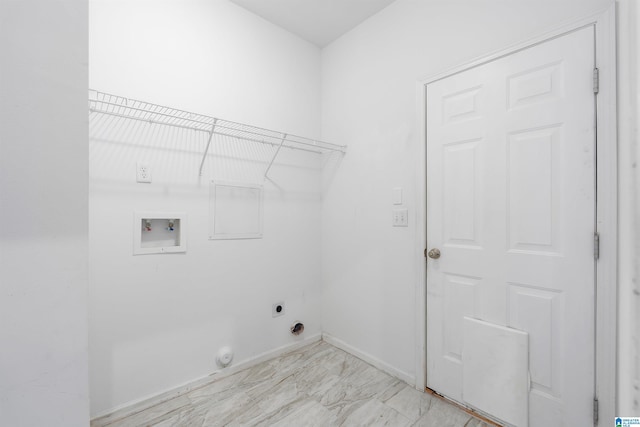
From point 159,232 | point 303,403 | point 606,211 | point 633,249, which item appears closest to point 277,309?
point 303,403

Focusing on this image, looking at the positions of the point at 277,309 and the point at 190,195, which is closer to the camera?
the point at 190,195

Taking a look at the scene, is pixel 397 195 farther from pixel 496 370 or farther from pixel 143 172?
pixel 143 172

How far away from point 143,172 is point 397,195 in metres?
1.59

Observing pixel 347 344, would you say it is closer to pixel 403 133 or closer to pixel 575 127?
pixel 403 133

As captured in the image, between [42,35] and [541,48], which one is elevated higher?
[541,48]

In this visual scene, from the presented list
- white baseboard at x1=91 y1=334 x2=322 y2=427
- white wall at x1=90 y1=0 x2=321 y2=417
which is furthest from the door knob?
white baseboard at x1=91 y1=334 x2=322 y2=427

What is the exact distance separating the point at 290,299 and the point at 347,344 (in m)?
0.59

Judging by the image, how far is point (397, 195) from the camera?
1.96 metres

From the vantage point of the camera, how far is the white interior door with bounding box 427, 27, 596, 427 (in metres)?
1.28

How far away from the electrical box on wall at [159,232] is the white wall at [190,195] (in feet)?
0.12

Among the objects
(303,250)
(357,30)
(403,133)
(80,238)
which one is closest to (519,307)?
(403,133)

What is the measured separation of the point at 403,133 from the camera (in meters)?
1.93

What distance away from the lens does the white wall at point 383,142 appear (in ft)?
5.43

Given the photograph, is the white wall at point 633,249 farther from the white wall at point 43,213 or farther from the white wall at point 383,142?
the white wall at point 383,142
